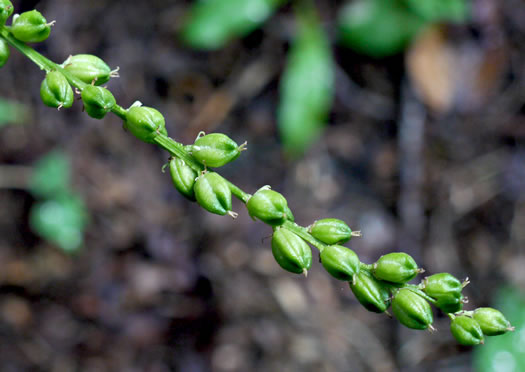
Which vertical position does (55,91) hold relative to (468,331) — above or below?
above

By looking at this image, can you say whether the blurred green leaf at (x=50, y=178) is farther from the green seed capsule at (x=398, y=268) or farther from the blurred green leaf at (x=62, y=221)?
the green seed capsule at (x=398, y=268)

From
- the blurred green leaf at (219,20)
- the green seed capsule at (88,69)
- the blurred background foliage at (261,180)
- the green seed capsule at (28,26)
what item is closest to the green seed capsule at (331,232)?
the green seed capsule at (88,69)

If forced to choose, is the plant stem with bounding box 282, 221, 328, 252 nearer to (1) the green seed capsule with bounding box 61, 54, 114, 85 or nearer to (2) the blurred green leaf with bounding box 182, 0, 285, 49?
(1) the green seed capsule with bounding box 61, 54, 114, 85

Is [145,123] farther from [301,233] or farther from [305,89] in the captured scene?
[305,89]

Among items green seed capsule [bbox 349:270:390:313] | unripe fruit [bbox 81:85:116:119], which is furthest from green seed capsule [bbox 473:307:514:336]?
unripe fruit [bbox 81:85:116:119]

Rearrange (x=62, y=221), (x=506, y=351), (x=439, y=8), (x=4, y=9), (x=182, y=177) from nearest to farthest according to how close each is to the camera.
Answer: (x=4, y=9) → (x=182, y=177) → (x=506, y=351) → (x=62, y=221) → (x=439, y=8)

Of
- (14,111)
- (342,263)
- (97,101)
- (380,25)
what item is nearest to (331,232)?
(342,263)
